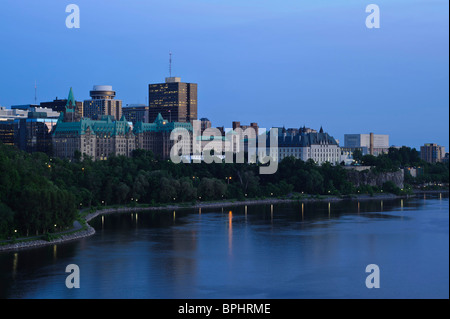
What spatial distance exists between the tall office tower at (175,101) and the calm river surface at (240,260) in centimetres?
10585

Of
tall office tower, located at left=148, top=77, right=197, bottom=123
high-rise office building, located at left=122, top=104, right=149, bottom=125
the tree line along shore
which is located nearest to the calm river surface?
the tree line along shore

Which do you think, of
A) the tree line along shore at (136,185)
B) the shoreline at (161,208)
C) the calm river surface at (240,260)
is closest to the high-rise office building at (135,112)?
the tree line along shore at (136,185)

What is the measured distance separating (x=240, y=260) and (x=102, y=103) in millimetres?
133756

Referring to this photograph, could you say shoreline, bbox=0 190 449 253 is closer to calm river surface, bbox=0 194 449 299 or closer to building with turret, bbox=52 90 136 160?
calm river surface, bbox=0 194 449 299

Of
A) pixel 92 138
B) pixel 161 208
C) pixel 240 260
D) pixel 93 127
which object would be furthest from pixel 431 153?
pixel 240 260

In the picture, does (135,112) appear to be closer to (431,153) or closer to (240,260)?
(431,153)

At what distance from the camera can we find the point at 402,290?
98.9ft

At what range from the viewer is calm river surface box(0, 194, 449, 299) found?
30031mm

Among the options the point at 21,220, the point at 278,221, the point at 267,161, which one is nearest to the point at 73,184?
the point at 278,221

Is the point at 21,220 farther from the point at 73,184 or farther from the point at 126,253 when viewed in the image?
the point at 73,184

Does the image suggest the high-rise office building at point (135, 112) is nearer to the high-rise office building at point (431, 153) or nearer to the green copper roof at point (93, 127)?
the green copper roof at point (93, 127)

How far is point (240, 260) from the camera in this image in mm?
37094
